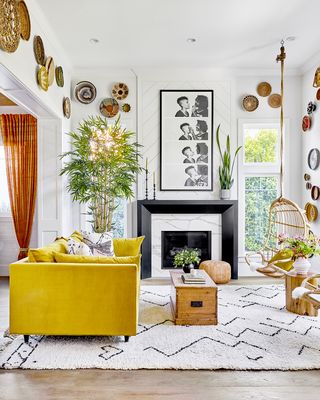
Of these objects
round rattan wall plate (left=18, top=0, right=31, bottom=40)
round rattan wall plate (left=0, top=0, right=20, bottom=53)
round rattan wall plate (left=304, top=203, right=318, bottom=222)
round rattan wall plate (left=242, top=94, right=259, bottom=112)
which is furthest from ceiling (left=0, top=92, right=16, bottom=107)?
round rattan wall plate (left=304, top=203, right=318, bottom=222)

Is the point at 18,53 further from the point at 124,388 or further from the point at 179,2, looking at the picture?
the point at 124,388

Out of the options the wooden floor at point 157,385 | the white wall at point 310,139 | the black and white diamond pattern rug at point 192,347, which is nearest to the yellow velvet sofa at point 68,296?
the black and white diamond pattern rug at point 192,347

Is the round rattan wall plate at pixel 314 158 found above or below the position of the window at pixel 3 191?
above

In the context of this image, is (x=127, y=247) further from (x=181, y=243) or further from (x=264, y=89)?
(x=264, y=89)

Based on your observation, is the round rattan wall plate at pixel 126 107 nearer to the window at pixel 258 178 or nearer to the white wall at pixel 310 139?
the window at pixel 258 178

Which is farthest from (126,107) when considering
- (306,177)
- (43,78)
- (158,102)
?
(306,177)

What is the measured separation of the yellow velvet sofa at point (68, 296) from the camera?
260 centimetres

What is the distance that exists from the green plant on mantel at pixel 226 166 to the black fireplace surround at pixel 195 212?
292mm

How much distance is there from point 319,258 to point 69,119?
14.1 feet

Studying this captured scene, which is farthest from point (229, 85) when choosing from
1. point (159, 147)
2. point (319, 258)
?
point (319, 258)

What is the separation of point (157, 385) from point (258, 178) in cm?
398

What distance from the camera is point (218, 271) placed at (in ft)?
15.5

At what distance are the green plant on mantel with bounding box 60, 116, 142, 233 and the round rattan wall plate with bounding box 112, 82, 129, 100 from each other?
21.1 inches

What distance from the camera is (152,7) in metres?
3.58
